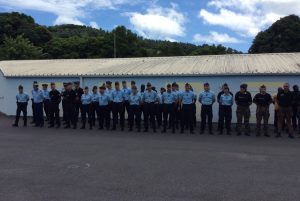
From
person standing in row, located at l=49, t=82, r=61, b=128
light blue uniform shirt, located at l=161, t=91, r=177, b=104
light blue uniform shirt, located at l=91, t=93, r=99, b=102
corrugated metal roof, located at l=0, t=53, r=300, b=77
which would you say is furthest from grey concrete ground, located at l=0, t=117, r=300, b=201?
corrugated metal roof, located at l=0, t=53, r=300, b=77

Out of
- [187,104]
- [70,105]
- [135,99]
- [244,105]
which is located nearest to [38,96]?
[70,105]

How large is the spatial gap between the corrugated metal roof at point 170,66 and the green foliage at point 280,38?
3005 cm

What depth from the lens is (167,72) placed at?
1931 centimetres

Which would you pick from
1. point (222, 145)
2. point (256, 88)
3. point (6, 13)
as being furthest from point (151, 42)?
point (222, 145)

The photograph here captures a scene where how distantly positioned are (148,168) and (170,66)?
12.7m

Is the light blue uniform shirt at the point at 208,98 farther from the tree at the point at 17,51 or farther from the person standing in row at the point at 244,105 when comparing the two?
the tree at the point at 17,51

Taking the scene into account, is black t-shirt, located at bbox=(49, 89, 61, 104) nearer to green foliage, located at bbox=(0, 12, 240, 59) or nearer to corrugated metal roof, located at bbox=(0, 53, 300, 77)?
corrugated metal roof, located at bbox=(0, 53, 300, 77)

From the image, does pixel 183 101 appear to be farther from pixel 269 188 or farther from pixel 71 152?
pixel 269 188

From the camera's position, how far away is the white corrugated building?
18.0m

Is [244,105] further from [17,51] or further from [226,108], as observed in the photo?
[17,51]

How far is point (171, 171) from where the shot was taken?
26.9 ft

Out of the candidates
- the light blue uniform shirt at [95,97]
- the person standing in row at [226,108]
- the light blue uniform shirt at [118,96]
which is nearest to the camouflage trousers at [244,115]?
the person standing in row at [226,108]

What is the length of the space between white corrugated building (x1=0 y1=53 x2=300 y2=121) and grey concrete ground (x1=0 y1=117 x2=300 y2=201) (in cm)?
527

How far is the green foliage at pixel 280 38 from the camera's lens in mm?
50469
